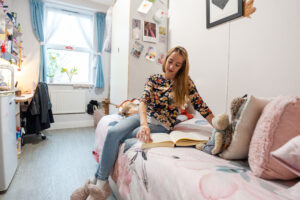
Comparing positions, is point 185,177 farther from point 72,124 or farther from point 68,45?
point 68,45

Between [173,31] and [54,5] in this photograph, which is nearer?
[173,31]

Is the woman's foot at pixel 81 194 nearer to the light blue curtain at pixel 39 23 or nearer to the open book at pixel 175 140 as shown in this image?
the open book at pixel 175 140

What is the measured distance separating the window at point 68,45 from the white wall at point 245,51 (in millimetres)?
2573

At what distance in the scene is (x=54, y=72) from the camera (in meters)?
3.65

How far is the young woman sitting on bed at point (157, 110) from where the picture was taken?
119cm

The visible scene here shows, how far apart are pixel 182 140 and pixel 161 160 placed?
278mm

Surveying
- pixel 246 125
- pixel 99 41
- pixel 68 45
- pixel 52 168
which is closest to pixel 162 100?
pixel 246 125

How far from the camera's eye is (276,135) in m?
0.68

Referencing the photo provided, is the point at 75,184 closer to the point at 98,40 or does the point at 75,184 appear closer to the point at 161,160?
the point at 161,160

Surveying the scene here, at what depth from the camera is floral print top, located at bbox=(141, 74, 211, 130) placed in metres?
1.33

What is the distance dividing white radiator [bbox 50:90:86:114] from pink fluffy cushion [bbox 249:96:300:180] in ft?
11.9

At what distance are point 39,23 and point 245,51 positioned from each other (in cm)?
366

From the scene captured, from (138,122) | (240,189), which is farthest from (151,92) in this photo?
(240,189)

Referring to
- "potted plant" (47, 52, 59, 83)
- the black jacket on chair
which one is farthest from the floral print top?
"potted plant" (47, 52, 59, 83)
